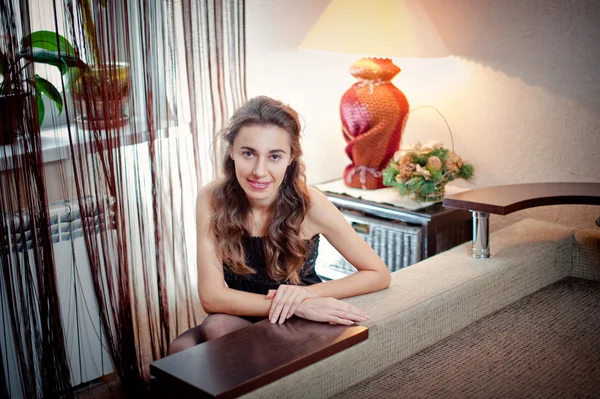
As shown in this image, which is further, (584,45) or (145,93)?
(584,45)

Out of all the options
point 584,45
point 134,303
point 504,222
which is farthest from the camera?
point 504,222

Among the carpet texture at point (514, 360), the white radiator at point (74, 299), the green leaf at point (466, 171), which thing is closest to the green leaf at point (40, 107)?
the white radiator at point (74, 299)

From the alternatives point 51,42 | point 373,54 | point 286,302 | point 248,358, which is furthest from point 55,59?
point 373,54

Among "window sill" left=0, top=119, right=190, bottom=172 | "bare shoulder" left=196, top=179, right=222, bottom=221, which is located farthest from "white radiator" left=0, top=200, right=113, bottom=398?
"bare shoulder" left=196, top=179, right=222, bottom=221

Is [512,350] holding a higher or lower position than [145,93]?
lower

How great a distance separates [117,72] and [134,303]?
2.40 feet

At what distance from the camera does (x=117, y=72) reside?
2.09 meters

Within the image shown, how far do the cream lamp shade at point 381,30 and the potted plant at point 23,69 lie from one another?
1172 mm

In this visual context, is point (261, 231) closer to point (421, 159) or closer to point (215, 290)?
point (215, 290)

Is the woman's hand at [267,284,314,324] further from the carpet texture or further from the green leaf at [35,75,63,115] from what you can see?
the green leaf at [35,75,63,115]

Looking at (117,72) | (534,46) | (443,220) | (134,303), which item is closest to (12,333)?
(134,303)

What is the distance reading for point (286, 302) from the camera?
1.74 m

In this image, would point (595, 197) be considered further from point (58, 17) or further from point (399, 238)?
point (58, 17)

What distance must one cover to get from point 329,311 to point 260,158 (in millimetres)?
534
